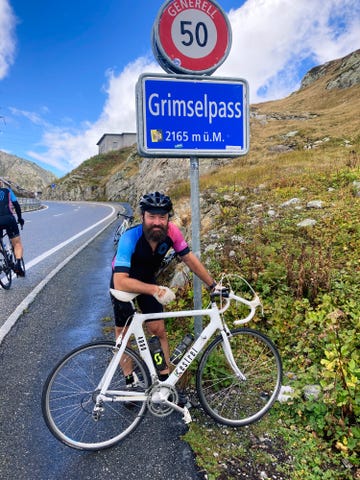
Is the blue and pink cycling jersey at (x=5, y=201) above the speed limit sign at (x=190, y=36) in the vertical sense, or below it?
below

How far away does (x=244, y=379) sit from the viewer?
325 cm

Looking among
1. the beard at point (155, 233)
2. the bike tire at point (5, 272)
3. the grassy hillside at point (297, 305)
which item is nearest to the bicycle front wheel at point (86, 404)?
the grassy hillside at point (297, 305)

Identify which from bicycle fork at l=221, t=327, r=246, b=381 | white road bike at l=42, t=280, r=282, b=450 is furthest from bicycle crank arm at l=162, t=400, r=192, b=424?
bicycle fork at l=221, t=327, r=246, b=381

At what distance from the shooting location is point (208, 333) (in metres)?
2.98

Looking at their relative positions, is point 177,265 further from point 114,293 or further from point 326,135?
point 326,135

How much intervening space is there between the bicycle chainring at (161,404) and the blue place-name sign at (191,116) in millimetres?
2005

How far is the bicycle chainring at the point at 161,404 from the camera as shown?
2.85 metres

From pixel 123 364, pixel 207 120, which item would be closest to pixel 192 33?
pixel 207 120

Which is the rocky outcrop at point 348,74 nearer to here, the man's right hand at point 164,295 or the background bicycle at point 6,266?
the background bicycle at point 6,266

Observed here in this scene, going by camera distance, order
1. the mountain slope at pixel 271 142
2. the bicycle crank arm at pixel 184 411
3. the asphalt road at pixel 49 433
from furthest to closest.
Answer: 1. the mountain slope at pixel 271 142
2. the bicycle crank arm at pixel 184 411
3. the asphalt road at pixel 49 433

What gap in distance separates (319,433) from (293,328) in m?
1.41

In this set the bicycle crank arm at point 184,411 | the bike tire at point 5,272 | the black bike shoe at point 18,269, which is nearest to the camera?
the bicycle crank arm at point 184,411

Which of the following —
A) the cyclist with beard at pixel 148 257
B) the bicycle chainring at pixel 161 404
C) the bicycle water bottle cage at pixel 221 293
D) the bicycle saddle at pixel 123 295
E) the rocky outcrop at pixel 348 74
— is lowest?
the bicycle chainring at pixel 161 404

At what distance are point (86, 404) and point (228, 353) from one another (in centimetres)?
135
